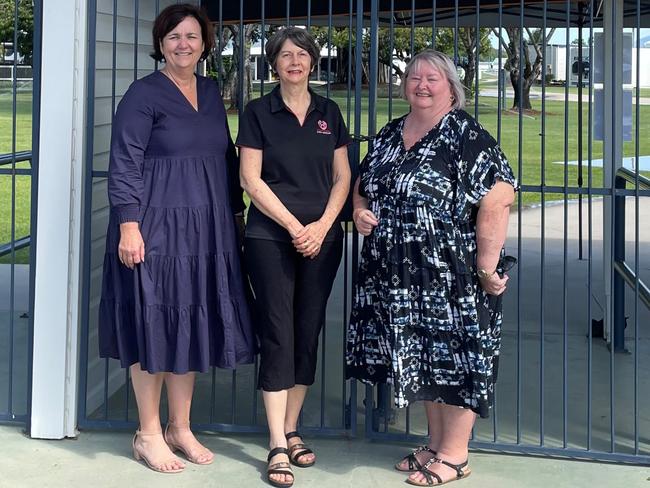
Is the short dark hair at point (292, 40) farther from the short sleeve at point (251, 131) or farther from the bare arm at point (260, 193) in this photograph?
the bare arm at point (260, 193)

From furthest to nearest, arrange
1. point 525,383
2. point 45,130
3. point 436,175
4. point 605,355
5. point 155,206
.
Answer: point 605,355, point 525,383, point 45,130, point 155,206, point 436,175

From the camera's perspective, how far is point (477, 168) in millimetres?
3736

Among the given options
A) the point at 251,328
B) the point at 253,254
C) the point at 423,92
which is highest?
the point at 423,92

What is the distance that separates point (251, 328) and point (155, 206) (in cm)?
64

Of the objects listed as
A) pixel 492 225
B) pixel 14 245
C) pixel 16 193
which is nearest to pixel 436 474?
pixel 492 225

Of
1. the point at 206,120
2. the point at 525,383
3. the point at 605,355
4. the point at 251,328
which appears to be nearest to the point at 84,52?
the point at 206,120

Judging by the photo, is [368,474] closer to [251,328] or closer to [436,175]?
[251,328]

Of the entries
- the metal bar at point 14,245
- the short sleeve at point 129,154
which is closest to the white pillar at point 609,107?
the short sleeve at point 129,154

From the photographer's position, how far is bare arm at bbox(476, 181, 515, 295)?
3738 mm

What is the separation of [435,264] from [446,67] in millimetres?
736

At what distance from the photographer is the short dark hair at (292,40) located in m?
3.90

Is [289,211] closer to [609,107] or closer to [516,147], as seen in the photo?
[609,107]

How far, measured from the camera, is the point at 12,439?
4539 millimetres

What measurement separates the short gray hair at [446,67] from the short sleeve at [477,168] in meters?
0.16
